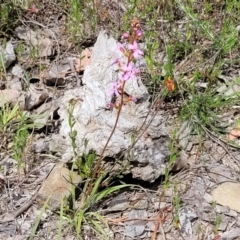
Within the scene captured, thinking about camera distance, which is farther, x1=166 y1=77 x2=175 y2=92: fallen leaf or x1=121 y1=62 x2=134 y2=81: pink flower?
x1=166 y1=77 x2=175 y2=92: fallen leaf

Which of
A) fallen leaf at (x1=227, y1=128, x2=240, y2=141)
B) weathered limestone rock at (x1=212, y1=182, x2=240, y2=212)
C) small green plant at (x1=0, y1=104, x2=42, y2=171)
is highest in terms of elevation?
fallen leaf at (x1=227, y1=128, x2=240, y2=141)

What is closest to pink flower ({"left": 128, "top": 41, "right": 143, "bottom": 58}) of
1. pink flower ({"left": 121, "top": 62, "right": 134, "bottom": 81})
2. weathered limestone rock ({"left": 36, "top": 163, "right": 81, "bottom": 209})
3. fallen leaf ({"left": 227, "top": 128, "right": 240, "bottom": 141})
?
pink flower ({"left": 121, "top": 62, "right": 134, "bottom": 81})

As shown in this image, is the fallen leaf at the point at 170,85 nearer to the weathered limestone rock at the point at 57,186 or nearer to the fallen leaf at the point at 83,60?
the fallen leaf at the point at 83,60

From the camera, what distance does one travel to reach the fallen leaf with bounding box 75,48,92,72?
11.4 feet

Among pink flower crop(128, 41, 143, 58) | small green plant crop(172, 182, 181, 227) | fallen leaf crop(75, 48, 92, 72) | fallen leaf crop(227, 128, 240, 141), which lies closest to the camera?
pink flower crop(128, 41, 143, 58)

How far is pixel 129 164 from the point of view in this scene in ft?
8.70

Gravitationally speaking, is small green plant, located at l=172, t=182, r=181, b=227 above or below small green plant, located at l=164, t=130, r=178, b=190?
below

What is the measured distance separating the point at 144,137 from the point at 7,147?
78cm

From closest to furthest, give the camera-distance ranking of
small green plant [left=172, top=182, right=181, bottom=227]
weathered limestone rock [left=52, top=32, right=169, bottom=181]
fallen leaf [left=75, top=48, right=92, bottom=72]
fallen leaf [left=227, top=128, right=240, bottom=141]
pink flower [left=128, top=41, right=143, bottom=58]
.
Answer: pink flower [left=128, top=41, right=143, bottom=58] → small green plant [left=172, top=182, right=181, bottom=227] → weathered limestone rock [left=52, top=32, right=169, bottom=181] → fallen leaf [left=227, top=128, right=240, bottom=141] → fallen leaf [left=75, top=48, right=92, bottom=72]

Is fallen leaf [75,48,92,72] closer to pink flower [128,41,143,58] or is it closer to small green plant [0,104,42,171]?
small green plant [0,104,42,171]

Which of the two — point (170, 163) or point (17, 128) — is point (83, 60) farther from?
point (170, 163)

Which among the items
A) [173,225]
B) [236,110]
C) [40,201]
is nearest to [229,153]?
[236,110]

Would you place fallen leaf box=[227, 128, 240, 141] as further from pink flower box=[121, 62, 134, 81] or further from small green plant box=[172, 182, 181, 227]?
pink flower box=[121, 62, 134, 81]

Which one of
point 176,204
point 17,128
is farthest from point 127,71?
point 17,128
